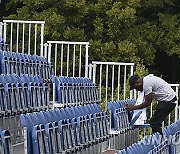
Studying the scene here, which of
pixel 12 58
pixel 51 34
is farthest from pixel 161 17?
pixel 12 58

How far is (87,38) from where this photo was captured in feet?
52.2

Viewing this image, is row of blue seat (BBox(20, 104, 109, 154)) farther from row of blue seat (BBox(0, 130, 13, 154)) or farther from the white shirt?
the white shirt

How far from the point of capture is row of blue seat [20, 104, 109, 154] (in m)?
4.68

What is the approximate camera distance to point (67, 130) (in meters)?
5.35

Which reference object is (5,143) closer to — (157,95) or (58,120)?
(58,120)

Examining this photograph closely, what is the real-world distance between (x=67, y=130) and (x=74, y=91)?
8.56 ft

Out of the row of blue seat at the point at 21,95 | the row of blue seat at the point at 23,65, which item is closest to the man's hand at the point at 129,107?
the row of blue seat at the point at 21,95

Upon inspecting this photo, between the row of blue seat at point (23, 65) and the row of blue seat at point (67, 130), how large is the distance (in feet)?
3.82

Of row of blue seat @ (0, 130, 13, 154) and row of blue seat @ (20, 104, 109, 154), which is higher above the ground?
row of blue seat @ (0, 130, 13, 154)

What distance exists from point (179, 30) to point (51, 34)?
3.44 meters

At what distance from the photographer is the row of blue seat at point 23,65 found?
6.98 meters

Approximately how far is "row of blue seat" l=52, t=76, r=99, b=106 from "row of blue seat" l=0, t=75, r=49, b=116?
60 centimetres

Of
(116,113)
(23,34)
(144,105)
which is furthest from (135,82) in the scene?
(23,34)

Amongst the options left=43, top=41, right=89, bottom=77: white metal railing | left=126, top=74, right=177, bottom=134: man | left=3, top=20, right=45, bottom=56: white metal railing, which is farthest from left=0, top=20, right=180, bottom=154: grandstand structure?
left=3, top=20, right=45, bottom=56: white metal railing
